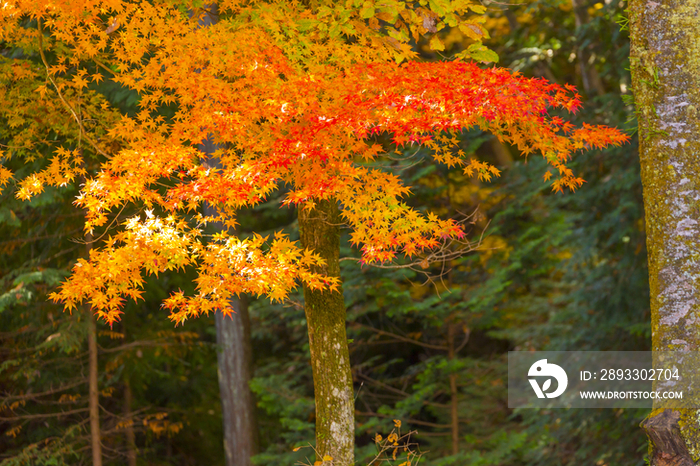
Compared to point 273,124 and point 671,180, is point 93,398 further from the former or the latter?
point 671,180

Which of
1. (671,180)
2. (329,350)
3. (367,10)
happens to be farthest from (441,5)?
(329,350)

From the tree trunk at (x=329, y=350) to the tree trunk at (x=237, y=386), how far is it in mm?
4062

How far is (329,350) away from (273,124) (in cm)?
197

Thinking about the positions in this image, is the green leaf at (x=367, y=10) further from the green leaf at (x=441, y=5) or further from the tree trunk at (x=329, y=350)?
the tree trunk at (x=329, y=350)

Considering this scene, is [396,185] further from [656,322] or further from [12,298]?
[12,298]

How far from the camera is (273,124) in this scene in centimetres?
456

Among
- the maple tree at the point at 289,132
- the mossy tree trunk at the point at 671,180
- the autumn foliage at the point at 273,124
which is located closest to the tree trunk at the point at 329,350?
the maple tree at the point at 289,132

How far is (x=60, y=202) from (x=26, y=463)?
347 centimetres

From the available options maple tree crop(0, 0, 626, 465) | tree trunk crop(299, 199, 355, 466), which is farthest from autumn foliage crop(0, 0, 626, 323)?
tree trunk crop(299, 199, 355, 466)

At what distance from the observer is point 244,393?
365 inches

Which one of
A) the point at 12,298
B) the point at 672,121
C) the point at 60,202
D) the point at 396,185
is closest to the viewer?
the point at 672,121

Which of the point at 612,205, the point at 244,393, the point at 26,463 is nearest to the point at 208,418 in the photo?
the point at 244,393

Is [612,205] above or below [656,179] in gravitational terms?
above

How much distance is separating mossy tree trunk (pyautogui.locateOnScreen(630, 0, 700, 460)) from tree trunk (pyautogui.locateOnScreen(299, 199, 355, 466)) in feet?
7.81
